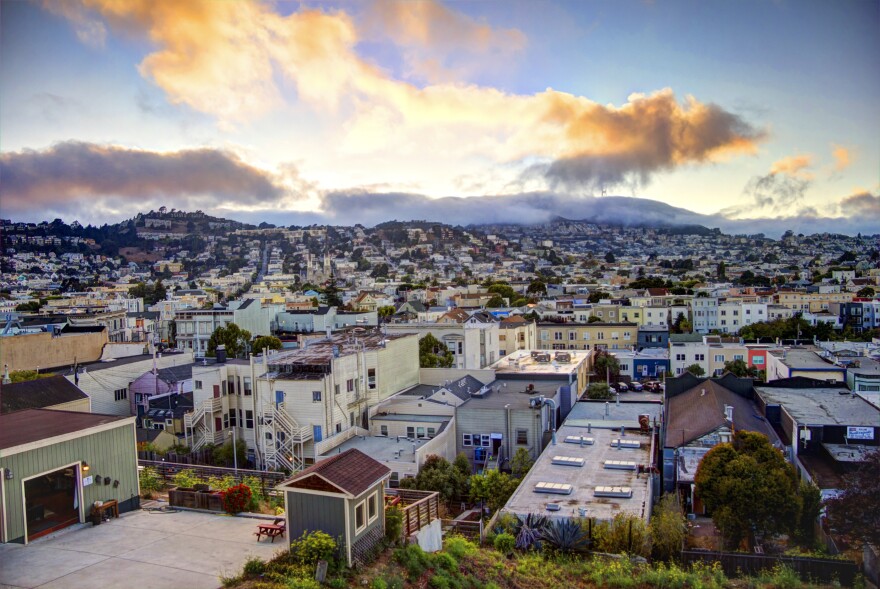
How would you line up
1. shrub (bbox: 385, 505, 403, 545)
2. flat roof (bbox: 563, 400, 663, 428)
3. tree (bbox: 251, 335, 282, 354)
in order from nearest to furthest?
A: 1. shrub (bbox: 385, 505, 403, 545)
2. flat roof (bbox: 563, 400, 663, 428)
3. tree (bbox: 251, 335, 282, 354)

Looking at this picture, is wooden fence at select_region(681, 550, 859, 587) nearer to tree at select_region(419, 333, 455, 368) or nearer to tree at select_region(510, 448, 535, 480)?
tree at select_region(510, 448, 535, 480)

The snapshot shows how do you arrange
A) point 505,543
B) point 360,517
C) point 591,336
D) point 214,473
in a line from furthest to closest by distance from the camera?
point 591,336 → point 214,473 → point 505,543 → point 360,517

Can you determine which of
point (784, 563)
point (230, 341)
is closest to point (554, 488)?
point (784, 563)

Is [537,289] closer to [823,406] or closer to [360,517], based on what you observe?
[823,406]

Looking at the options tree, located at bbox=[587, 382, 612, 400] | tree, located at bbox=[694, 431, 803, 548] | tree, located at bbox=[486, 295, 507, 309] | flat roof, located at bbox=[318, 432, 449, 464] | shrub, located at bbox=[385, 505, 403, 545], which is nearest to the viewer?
shrub, located at bbox=[385, 505, 403, 545]

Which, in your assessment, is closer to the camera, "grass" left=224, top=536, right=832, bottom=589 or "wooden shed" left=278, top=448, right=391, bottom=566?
"grass" left=224, top=536, right=832, bottom=589

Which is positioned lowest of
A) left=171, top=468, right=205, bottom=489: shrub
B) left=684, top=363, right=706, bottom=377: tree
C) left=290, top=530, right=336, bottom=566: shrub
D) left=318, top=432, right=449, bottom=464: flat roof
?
left=684, top=363, right=706, bottom=377: tree

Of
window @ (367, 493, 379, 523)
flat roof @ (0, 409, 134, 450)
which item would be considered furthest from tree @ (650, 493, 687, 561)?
flat roof @ (0, 409, 134, 450)
